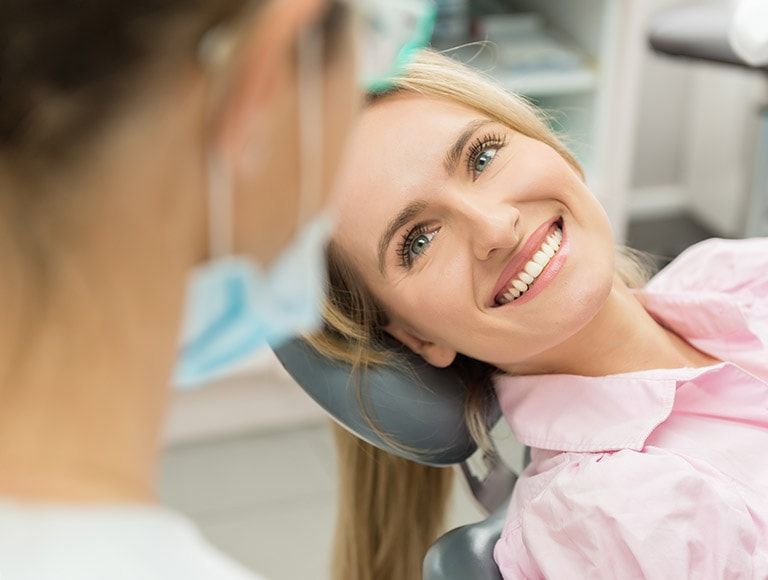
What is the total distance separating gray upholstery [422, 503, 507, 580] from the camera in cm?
116

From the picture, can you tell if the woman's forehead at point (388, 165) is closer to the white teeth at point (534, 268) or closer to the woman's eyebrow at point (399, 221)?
the woman's eyebrow at point (399, 221)

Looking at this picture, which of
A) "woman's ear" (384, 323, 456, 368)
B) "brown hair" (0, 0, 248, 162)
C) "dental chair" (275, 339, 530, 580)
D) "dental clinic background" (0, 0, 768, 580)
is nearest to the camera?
"brown hair" (0, 0, 248, 162)

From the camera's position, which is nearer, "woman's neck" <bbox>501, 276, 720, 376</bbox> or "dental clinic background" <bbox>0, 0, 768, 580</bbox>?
"woman's neck" <bbox>501, 276, 720, 376</bbox>

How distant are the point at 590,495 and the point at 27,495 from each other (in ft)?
2.02

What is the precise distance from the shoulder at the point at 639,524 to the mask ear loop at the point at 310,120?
507mm

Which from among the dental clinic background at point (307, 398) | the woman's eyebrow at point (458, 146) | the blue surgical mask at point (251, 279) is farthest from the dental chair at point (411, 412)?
the dental clinic background at point (307, 398)

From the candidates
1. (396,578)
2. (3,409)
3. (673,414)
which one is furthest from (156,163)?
(396,578)

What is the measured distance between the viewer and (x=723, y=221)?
3.36 m

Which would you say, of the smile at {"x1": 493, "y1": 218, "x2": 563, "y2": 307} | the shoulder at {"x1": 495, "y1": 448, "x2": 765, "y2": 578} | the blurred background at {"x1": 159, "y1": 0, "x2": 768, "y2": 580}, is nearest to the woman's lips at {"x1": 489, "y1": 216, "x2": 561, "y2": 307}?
the smile at {"x1": 493, "y1": 218, "x2": 563, "y2": 307}

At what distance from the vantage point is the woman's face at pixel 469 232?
1226 millimetres

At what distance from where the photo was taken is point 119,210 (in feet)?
2.18

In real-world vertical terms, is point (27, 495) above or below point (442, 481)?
above

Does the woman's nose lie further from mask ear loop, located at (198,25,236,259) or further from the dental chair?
mask ear loop, located at (198,25,236,259)

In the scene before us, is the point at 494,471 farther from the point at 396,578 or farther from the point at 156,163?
the point at 156,163
